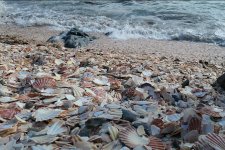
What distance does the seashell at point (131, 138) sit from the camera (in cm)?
288

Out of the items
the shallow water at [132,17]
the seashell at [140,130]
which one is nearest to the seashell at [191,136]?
the seashell at [140,130]

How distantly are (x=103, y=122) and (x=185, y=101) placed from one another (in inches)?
56.0

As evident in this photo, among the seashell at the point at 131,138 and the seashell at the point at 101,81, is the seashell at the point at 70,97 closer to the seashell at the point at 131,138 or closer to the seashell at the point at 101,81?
the seashell at the point at 101,81

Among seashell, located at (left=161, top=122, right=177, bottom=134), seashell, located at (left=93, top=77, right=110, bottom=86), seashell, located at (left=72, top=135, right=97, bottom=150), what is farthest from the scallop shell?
seashell, located at (left=93, top=77, right=110, bottom=86)

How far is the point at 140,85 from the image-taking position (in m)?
4.77

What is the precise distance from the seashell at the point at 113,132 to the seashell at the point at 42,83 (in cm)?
144

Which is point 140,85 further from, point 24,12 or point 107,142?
point 24,12

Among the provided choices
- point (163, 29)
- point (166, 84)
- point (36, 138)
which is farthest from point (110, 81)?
point (163, 29)

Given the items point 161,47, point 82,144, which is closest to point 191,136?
point 82,144

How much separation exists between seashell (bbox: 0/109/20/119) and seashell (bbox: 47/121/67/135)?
53 centimetres

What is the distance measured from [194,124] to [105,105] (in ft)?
2.94

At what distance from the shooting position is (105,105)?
3.65 m

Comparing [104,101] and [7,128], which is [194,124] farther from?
[7,128]

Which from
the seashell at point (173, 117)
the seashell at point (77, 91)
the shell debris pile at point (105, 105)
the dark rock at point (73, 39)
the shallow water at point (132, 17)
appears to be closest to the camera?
the shell debris pile at point (105, 105)
